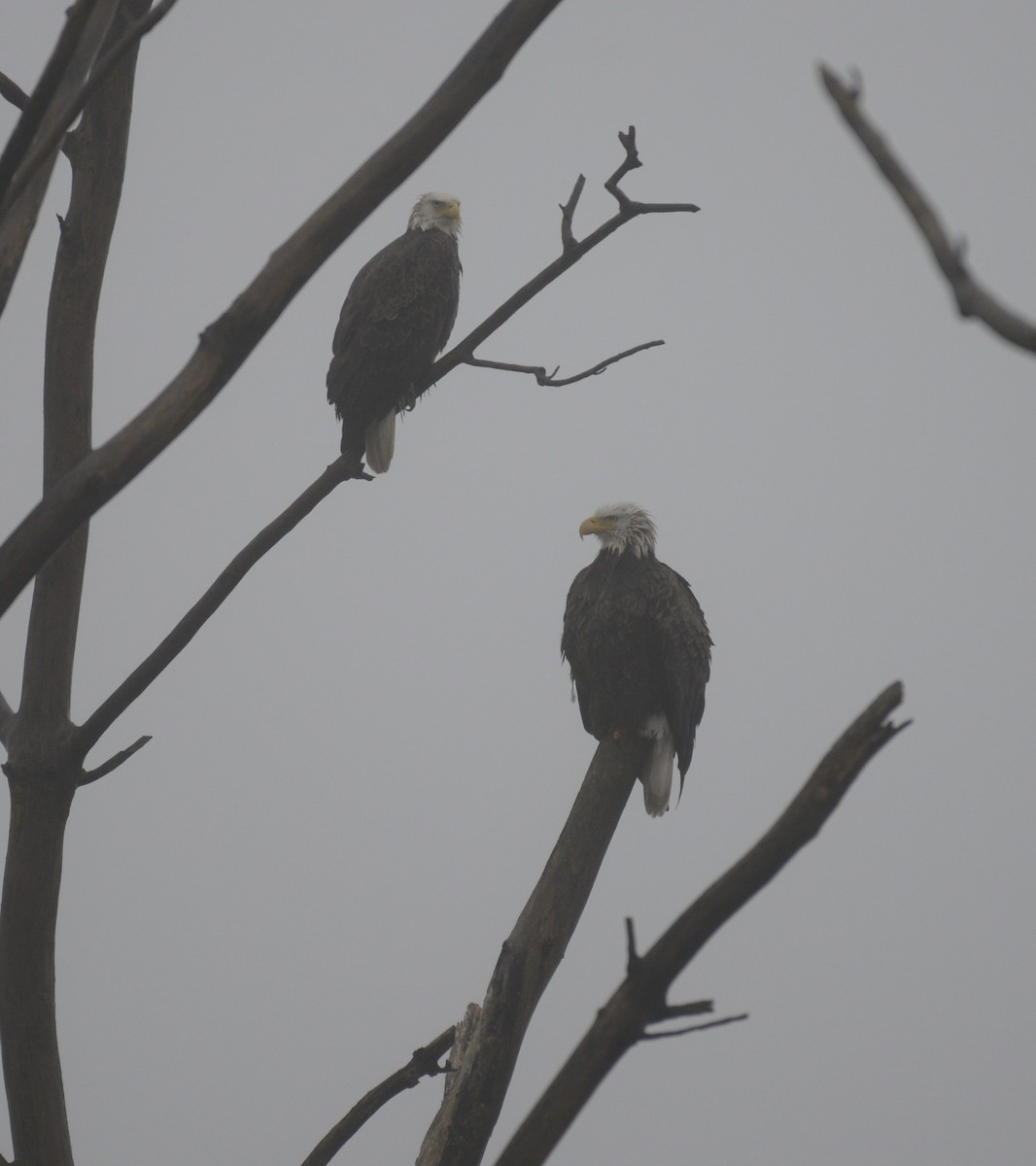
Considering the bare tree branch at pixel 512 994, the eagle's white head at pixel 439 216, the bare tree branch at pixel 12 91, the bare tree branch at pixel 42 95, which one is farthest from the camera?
the eagle's white head at pixel 439 216

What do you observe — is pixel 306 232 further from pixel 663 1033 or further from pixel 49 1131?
pixel 49 1131

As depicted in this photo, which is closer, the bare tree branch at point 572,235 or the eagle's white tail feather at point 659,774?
the bare tree branch at point 572,235

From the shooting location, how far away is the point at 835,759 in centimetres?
192

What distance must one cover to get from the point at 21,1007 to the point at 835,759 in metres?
2.15

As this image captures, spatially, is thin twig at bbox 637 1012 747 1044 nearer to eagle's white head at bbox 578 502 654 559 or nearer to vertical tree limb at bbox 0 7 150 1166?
vertical tree limb at bbox 0 7 150 1166

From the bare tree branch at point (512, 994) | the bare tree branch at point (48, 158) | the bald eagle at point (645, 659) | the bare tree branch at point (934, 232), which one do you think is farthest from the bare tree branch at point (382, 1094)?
the bare tree branch at point (934, 232)

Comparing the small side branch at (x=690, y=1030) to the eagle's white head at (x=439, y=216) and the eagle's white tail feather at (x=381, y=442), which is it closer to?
the eagle's white tail feather at (x=381, y=442)

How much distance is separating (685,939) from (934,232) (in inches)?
44.1

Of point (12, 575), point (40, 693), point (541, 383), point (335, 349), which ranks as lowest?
point (12, 575)

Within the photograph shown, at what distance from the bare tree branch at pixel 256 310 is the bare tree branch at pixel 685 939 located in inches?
45.6

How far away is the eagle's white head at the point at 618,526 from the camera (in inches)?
229

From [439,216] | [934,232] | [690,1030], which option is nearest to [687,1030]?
[690,1030]

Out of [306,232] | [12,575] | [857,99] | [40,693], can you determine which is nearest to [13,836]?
[40,693]

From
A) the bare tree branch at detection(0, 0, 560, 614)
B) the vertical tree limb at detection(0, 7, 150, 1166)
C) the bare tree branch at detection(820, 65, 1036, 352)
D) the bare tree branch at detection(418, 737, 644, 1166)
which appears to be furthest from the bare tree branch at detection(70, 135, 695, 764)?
the bare tree branch at detection(820, 65, 1036, 352)
